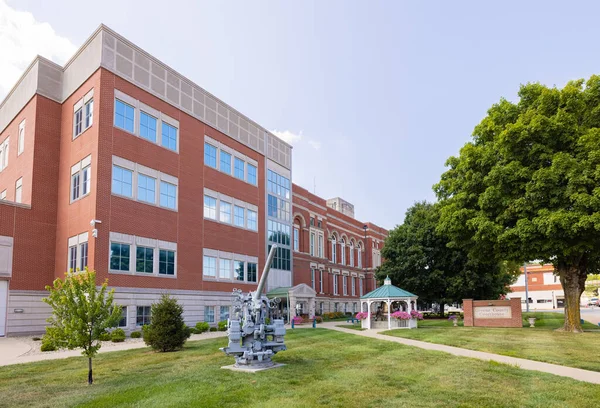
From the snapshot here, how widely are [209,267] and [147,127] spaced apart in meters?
11.6

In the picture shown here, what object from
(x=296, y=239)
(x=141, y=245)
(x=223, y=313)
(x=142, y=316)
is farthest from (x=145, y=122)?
(x=296, y=239)

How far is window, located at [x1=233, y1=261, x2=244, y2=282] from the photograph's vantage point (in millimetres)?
40094

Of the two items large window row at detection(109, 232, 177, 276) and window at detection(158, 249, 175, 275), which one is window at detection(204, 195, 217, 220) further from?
window at detection(158, 249, 175, 275)

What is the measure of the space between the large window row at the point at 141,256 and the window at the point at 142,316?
223 centimetres

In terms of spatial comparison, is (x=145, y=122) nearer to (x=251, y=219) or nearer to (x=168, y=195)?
(x=168, y=195)

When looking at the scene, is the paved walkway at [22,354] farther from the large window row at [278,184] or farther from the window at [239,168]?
the large window row at [278,184]

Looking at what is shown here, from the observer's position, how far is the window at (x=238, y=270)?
40.1 m

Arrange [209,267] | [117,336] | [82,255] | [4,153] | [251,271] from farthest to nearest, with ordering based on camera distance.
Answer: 1. [251,271]
2. [4,153]
3. [209,267]
4. [82,255]
5. [117,336]

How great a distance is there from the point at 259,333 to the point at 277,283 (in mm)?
33422

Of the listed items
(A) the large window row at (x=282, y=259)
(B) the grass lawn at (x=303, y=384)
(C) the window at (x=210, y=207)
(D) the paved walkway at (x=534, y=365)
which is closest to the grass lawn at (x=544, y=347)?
(D) the paved walkway at (x=534, y=365)

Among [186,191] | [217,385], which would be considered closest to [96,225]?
[186,191]

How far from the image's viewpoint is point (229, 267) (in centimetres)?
3947

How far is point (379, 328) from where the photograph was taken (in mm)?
32531

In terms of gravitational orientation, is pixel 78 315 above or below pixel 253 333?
above
